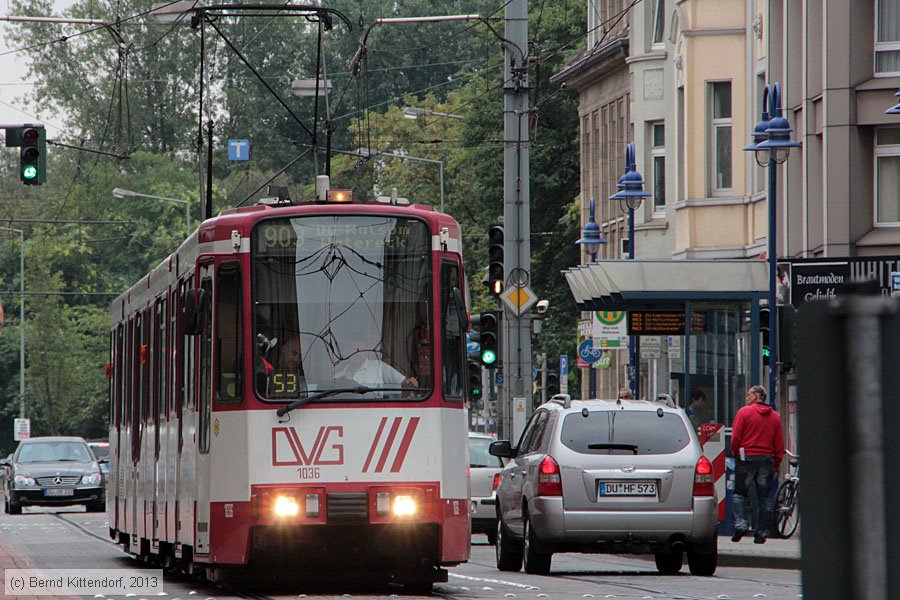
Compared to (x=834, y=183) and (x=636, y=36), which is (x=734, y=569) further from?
(x=636, y=36)

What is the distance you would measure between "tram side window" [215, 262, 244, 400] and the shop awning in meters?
14.7

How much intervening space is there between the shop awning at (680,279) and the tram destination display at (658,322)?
3.15 feet

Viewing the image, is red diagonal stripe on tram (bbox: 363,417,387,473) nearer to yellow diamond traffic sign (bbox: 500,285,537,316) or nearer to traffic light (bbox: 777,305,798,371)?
traffic light (bbox: 777,305,798,371)

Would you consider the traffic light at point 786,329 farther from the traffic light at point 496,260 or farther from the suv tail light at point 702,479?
the traffic light at point 496,260

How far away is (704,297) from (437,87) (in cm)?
6276

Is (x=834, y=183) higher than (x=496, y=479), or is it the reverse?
(x=834, y=183)

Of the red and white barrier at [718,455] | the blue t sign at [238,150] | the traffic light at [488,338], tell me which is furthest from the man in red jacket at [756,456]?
the blue t sign at [238,150]

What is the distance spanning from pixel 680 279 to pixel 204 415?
1513 centimetres

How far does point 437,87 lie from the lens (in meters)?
90.9

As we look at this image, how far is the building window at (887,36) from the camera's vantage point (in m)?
30.5

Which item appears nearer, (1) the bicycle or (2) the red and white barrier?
(2) the red and white barrier

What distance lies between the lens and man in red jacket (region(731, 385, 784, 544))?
20875 millimetres

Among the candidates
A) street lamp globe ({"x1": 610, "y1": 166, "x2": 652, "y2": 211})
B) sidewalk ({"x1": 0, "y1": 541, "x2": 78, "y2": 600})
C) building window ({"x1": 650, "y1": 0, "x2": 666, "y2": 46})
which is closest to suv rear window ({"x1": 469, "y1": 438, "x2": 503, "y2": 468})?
sidewalk ({"x1": 0, "y1": 541, "x2": 78, "y2": 600})

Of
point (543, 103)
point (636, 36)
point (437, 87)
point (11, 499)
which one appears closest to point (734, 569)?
point (11, 499)
